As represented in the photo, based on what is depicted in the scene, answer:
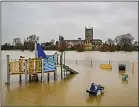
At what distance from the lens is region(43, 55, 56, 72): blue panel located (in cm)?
902

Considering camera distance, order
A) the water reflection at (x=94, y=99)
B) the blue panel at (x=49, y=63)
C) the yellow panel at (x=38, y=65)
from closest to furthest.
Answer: the water reflection at (x=94, y=99), the yellow panel at (x=38, y=65), the blue panel at (x=49, y=63)

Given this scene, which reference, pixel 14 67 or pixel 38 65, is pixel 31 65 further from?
pixel 14 67

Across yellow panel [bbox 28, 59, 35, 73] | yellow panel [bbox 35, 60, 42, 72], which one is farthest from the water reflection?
yellow panel [bbox 28, 59, 35, 73]

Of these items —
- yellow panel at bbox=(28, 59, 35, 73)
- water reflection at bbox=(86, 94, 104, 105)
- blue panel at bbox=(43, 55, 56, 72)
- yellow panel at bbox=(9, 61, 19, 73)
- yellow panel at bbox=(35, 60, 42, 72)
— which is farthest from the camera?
blue panel at bbox=(43, 55, 56, 72)

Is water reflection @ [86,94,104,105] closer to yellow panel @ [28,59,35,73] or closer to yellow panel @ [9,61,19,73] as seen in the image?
yellow panel @ [28,59,35,73]

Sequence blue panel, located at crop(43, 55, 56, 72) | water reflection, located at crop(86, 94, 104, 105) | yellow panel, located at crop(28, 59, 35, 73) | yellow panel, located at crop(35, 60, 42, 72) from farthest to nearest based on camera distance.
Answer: blue panel, located at crop(43, 55, 56, 72) < yellow panel, located at crop(35, 60, 42, 72) < yellow panel, located at crop(28, 59, 35, 73) < water reflection, located at crop(86, 94, 104, 105)

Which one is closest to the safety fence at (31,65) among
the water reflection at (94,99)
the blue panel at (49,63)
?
the blue panel at (49,63)

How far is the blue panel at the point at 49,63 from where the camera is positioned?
9.02 m

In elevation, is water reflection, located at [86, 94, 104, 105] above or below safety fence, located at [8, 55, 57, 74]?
below

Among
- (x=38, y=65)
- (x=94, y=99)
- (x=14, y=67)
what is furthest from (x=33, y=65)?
(x=94, y=99)

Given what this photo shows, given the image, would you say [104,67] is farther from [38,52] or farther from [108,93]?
[108,93]

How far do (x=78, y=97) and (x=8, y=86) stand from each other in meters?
2.98

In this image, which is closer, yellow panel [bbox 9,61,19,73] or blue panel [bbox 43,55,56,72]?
yellow panel [bbox 9,61,19,73]

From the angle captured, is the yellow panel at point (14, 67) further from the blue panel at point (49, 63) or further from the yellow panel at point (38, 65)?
the blue panel at point (49, 63)
